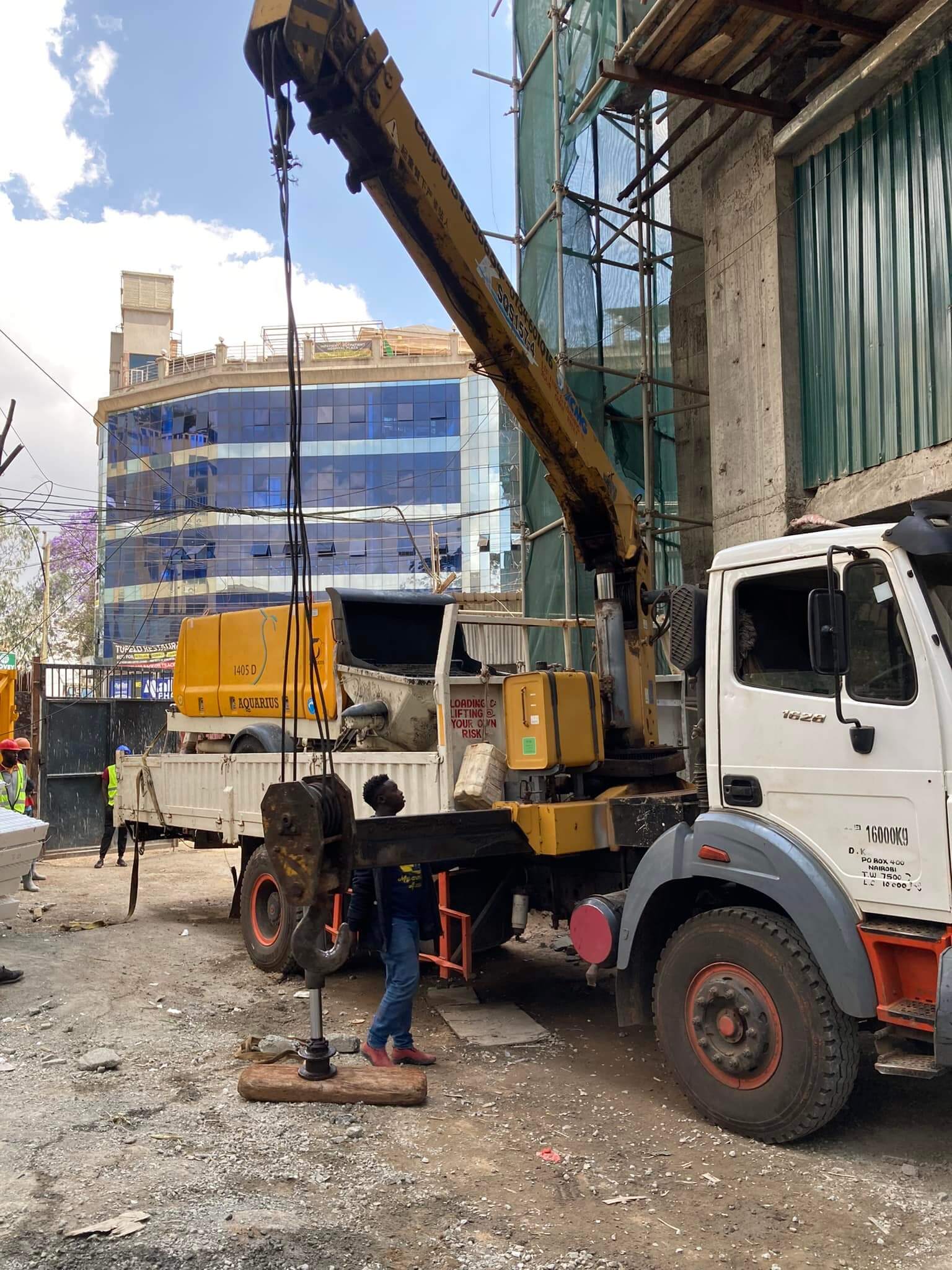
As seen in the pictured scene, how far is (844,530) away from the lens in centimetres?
428

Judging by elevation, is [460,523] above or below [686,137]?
above

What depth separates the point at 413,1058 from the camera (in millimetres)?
5504

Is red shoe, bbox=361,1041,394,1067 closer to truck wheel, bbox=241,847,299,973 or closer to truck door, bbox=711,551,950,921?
truck wheel, bbox=241,847,299,973

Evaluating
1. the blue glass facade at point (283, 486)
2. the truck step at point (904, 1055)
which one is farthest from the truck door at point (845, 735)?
the blue glass facade at point (283, 486)

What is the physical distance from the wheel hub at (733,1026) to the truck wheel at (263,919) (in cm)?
388

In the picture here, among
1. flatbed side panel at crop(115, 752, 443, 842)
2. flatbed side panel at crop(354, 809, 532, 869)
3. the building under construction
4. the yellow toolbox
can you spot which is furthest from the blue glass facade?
flatbed side panel at crop(354, 809, 532, 869)

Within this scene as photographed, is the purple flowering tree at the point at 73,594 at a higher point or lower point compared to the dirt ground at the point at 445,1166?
higher

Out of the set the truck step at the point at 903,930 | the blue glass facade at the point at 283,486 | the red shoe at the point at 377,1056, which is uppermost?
the blue glass facade at the point at 283,486

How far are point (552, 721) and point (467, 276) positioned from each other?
9.20 feet

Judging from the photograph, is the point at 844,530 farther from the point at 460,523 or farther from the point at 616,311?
the point at 460,523

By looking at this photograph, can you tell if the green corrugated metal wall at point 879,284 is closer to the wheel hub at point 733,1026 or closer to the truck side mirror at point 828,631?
the truck side mirror at point 828,631

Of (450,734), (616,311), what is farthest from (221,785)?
(616,311)

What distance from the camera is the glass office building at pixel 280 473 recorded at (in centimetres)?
5547

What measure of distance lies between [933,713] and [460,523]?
55316 millimetres
